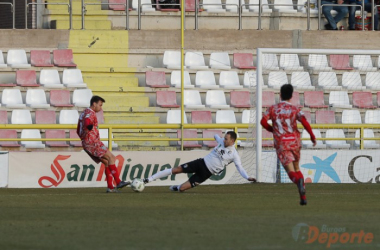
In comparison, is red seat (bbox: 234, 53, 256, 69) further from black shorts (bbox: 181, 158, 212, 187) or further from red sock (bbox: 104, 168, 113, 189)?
black shorts (bbox: 181, 158, 212, 187)

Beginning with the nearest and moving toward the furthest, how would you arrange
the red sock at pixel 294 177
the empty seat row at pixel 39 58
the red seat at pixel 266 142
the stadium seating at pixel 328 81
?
1. the red sock at pixel 294 177
2. the red seat at pixel 266 142
3. the empty seat row at pixel 39 58
4. the stadium seating at pixel 328 81

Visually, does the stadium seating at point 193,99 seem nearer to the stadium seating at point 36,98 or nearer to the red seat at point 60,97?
the red seat at point 60,97

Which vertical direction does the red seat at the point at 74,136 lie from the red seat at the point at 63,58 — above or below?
below

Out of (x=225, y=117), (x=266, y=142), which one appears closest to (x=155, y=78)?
(x=225, y=117)

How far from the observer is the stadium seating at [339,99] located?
21766 mm

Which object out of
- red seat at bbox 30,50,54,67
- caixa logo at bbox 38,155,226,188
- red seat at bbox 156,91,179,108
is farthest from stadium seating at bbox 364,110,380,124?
red seat at bbox 30,50,54,67

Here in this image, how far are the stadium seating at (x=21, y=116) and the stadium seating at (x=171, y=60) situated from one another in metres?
3.66

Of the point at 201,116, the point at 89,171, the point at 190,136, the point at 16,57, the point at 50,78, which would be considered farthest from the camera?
the point at 16,57

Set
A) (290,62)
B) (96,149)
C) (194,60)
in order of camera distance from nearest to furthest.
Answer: (96,149)
(194,60)
(290,62)

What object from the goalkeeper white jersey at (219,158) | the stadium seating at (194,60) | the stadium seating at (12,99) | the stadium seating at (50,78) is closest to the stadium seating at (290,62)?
the stadium seating at (194,60)

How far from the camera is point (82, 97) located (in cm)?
2159

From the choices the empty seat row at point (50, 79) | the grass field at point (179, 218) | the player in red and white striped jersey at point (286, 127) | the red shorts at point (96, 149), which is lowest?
the grass field at point (179, 218)

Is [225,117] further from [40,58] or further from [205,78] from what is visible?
[40,58]

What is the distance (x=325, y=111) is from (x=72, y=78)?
5.81 metres
